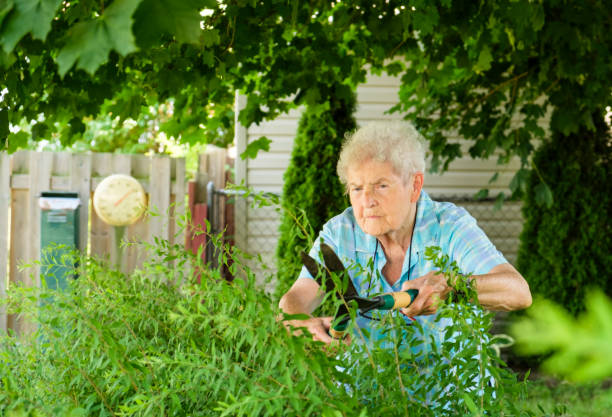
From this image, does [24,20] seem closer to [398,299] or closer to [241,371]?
[241,371]

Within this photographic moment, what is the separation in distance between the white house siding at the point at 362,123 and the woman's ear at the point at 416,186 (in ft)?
17.4

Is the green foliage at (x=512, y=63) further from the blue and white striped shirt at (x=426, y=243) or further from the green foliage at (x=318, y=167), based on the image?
the blue and white striped shirt at (x=426, y=243)

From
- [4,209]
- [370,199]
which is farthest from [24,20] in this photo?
[4,209]

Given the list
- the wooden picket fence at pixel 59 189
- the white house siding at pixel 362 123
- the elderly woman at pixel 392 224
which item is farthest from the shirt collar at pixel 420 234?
the white house siding at pixel 362 123

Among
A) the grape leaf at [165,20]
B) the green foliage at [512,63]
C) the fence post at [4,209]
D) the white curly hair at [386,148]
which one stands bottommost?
the fence post at [4,209]

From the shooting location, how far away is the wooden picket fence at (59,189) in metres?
5.88

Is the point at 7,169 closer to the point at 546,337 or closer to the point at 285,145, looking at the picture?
the point at 285,145

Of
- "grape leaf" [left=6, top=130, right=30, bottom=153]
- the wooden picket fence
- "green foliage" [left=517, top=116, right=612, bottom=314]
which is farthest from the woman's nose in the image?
"green foliage" [left=517, top=116, right=612, bottom=314]

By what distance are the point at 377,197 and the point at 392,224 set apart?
0.11 meters

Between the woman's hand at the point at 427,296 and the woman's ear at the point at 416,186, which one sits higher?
the woman's ear at the point at 416,186

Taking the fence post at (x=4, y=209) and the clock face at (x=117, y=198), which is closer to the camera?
the clock face at (x=117, y=198)

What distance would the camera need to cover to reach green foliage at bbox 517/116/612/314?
6285 mm

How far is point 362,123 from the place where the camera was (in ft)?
25.4

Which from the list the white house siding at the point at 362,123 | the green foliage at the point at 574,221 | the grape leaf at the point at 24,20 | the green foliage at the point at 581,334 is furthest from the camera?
the white house siding at the point at 362,123
